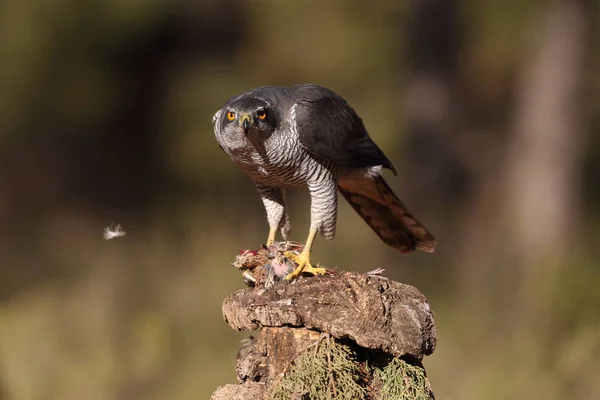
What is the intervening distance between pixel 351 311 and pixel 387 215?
143 cm

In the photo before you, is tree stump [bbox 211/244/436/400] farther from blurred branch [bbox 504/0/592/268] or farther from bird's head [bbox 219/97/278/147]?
blurred branch [bbox 504/0/592/268]

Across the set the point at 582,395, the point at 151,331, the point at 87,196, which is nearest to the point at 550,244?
the point at 582,395

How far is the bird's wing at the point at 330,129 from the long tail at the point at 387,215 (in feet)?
0.69

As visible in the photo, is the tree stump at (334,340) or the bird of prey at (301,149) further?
the bird of prey at (301,149)

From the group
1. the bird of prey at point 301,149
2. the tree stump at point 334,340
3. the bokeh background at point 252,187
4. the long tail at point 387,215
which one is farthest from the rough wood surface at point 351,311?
the bokeh background at point 252,187

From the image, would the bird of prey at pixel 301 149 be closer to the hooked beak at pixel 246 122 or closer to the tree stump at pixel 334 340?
the hooked beak at pixel 246 122

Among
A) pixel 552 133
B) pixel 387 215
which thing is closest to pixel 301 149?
pixel 387 215

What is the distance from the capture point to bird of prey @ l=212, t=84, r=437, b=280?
12.6 ft

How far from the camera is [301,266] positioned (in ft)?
11.8

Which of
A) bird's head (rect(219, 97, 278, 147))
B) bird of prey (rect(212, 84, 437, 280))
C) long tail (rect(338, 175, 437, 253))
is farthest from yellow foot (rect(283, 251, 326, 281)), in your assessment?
long tail (rect(338, 175, 437, 253))

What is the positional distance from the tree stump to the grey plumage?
691 mm

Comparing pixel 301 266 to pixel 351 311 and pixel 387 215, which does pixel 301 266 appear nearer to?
pixel 351 311

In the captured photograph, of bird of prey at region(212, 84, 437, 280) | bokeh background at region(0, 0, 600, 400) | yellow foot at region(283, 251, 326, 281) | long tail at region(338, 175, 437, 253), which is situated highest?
bird of prey at region(212, 84, 437, 280)

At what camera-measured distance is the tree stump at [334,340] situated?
3209mm
